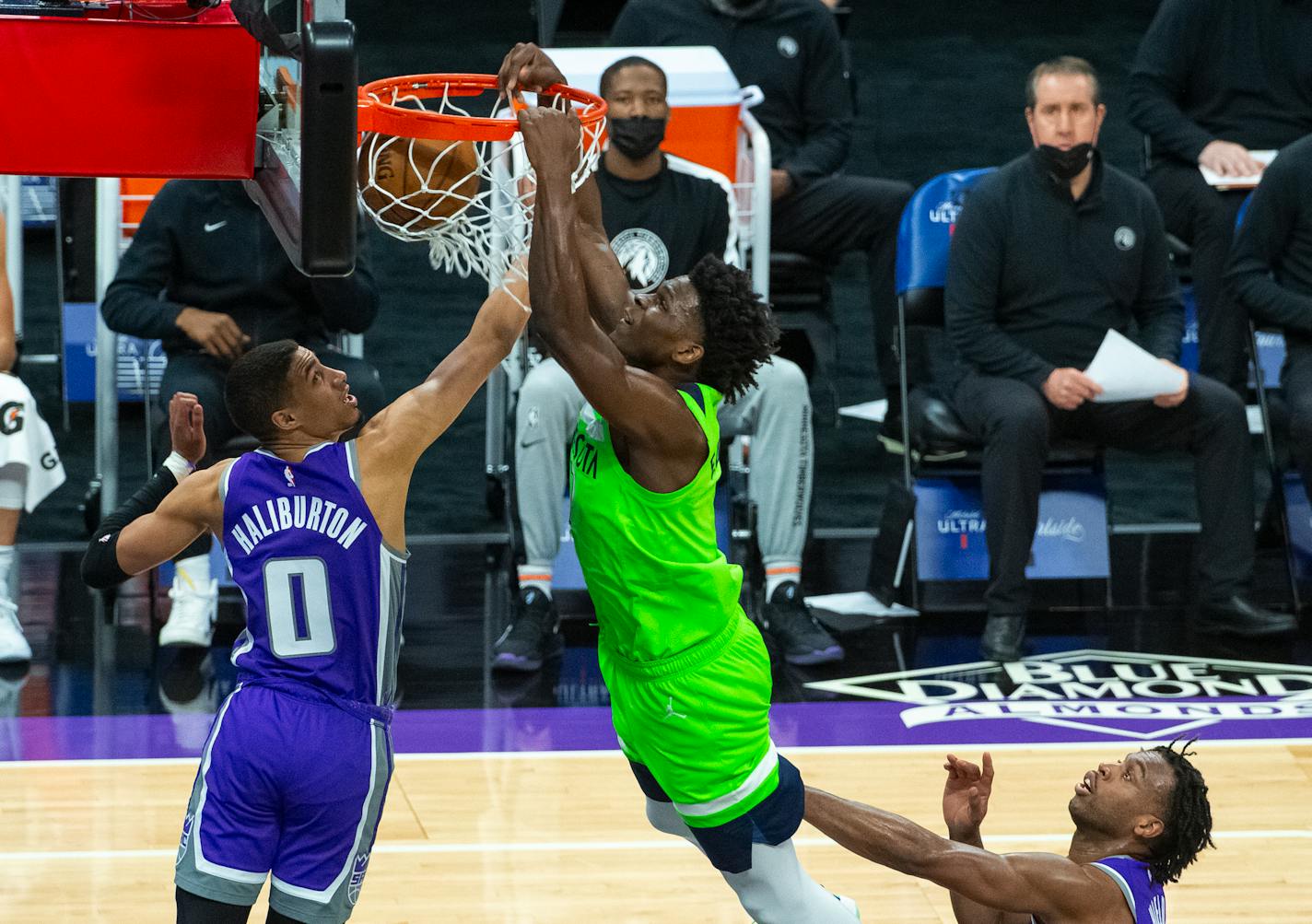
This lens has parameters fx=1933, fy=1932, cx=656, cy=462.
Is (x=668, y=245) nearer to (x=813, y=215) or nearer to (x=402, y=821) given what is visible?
(x=813, y=215)

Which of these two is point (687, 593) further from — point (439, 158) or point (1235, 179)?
point (1235, 179)

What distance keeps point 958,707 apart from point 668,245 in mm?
1897

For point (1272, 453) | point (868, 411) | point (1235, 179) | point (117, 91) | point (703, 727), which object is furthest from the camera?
point (868, 411)

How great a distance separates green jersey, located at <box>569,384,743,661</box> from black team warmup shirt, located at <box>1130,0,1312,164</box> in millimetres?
4604

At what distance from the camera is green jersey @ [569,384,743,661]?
366cm

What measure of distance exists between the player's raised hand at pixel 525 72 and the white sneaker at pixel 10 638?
332 centimetres

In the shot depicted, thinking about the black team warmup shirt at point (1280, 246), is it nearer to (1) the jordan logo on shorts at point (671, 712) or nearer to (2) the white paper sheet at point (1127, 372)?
(2) the white paper sheet at point (1127, 372)

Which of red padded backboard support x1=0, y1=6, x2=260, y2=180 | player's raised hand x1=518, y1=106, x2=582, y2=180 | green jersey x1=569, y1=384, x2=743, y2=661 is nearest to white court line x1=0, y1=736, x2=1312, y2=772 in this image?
green jersey x1=569, y1=384, x2=743, y2=661

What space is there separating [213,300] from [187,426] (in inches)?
117

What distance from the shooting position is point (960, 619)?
6.87 m

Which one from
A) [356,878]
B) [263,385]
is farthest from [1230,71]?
[356,878]

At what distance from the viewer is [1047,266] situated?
6750 millimetres

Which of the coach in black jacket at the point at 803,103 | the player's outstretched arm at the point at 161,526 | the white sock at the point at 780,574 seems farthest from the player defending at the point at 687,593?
the coach in black jacket at the point at 803,103

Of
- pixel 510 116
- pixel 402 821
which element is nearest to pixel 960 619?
pixel 402 821
